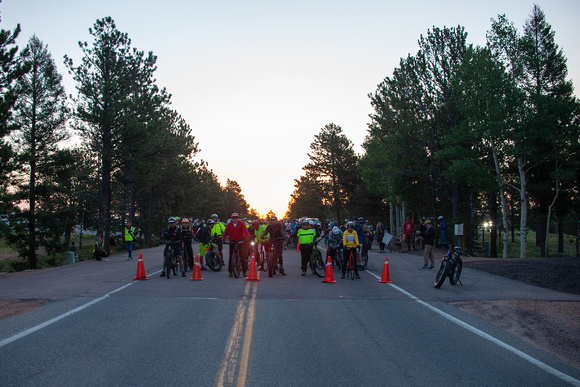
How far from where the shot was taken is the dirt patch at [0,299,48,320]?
963 cm

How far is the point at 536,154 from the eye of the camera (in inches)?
1120

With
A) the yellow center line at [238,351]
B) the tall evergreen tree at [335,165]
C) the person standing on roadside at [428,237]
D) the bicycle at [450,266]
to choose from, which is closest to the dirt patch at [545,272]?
the person standing on roadside at [428,237]

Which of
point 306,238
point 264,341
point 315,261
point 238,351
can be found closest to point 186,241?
point 306,238

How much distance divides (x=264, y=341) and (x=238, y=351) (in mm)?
686

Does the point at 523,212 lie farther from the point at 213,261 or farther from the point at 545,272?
the point at 213,261

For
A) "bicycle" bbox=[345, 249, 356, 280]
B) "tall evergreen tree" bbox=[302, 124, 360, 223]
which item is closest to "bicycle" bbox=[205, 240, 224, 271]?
"bicycle" bbox=[345, 249, 356, 280]

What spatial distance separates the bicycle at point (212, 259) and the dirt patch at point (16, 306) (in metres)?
7.25

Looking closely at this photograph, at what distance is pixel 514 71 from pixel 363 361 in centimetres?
2897

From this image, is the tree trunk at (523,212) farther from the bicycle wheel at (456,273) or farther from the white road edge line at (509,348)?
the white road edge line at (509,348)

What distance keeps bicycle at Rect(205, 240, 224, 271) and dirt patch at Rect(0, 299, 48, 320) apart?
7.25m

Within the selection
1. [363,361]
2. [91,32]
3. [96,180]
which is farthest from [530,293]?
[96,180]

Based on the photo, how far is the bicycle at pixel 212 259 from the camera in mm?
17953

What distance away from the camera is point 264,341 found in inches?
284

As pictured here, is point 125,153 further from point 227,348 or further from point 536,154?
point 227,348
